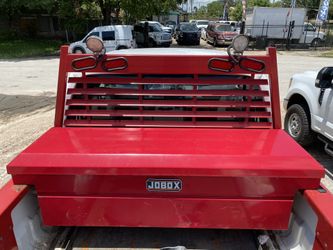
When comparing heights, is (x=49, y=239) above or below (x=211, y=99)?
below

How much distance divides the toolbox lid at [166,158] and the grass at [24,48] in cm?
2236

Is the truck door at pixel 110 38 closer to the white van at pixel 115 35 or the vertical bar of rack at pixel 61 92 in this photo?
the white van at pixel 115 35

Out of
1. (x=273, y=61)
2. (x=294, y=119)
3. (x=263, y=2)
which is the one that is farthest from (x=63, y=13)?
(x=263, y=2)

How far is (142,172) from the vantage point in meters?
2.27

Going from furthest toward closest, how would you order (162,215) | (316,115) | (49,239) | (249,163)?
(316,115) < (49,239) < (162,215) < (249,163)

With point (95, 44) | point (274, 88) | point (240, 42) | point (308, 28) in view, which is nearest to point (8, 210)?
point (95, 44)

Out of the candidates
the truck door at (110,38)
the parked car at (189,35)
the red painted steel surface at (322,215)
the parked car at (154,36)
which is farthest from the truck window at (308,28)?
the red painted steel surface at (322,215)

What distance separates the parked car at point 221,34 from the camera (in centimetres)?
2744

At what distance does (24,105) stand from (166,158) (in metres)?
7.70

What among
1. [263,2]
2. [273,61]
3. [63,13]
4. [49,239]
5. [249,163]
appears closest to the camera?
[249,163]

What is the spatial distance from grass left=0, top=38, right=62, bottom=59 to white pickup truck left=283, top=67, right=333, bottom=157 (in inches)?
A: 822

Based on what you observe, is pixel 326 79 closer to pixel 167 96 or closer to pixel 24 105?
pixel 167 96

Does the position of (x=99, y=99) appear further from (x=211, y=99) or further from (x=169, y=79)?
(x=211, y=99)

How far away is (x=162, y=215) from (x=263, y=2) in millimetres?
73410
